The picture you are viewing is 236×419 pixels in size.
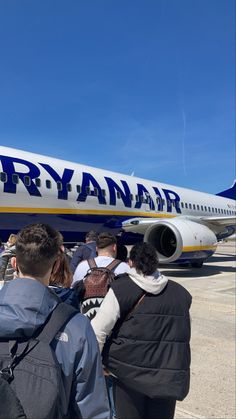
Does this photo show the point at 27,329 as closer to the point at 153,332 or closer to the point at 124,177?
the point at 153,332

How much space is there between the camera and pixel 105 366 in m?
2.43

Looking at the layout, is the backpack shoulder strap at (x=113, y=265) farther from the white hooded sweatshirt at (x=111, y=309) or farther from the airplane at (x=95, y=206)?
the airplane at (x=95, y=206)

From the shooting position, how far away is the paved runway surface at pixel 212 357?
3344 millimetres

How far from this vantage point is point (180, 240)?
36.8 feet

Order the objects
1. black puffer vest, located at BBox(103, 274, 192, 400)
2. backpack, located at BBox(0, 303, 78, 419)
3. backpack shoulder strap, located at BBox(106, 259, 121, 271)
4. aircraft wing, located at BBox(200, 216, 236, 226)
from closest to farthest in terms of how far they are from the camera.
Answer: backpack, located at BBox(0, 303, 78, 419), black puffer vest, located at BBox(103, 274, 192, 400), backpack shoulder strap, located at BBox(106, 259, 121, 271), aircraft wing, located at BBox(200, 216, 236, 226)

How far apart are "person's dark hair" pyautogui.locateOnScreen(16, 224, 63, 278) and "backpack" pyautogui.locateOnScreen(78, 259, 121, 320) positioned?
3.76 ft

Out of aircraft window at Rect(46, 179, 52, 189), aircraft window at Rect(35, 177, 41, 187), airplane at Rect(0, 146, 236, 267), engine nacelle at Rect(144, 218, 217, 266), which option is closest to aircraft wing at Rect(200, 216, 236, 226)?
airplane at Rect(0, 146, 236, 267)

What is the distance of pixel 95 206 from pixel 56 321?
993 cm

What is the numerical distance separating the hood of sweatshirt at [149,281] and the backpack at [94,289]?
0.37 metres

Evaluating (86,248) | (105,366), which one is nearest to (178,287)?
(105,366)

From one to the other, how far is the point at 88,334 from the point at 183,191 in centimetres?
1534

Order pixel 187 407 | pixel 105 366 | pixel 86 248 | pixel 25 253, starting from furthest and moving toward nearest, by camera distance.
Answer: pixel 86 248 < pixel 187 407 < pixel 105 366 < pixel 25 253

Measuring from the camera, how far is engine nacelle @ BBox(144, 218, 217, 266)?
1131 centimetres

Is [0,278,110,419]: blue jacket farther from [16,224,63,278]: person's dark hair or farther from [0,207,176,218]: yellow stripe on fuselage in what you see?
[0,207,176,218]: yellow stripe on fuselage
